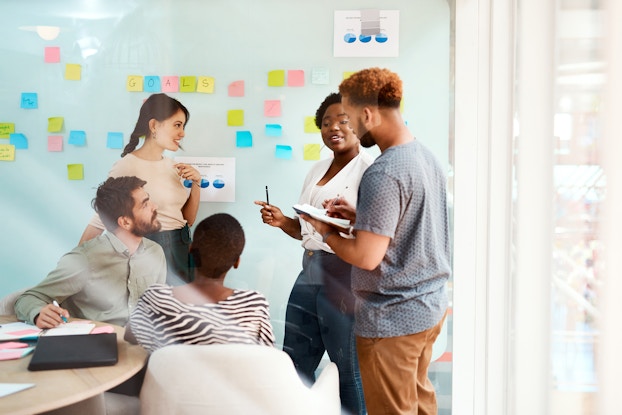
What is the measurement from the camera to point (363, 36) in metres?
1.93

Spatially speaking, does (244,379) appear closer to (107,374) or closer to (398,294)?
(107,374)

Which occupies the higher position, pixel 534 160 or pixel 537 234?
pixel 534 160

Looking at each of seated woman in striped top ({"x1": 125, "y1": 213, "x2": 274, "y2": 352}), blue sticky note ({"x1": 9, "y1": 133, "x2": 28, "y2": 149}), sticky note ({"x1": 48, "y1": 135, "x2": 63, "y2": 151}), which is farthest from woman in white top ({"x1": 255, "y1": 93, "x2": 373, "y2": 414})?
blue sticky note ({"x1": 9, "y1": 133, "x2": 28, "y2": 149})

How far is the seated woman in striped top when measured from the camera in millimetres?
1812

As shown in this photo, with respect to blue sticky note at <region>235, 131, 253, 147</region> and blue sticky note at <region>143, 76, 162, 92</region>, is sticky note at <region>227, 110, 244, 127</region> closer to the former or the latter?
blue sticky note at <region>235, 131, 253, 147</region>

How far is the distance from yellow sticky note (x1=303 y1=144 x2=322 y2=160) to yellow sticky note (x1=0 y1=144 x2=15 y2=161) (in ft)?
2.75

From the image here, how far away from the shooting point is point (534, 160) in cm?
207

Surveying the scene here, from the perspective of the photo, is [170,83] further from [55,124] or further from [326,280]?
[326,280]

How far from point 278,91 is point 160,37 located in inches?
14.7

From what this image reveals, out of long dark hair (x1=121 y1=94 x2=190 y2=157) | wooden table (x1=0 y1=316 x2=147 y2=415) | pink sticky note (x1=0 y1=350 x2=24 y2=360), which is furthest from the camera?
long dark hair (x1=121 y1=94 x2=190 y2=157)

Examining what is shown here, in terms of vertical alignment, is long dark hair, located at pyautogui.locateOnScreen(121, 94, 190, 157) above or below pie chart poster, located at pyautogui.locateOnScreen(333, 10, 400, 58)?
below

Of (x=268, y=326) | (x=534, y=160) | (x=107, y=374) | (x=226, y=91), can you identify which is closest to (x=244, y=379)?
(x=268, y=326)

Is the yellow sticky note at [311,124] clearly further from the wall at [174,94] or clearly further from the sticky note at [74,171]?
the sticky note at [74,171]

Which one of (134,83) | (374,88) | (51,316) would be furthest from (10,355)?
(374,88)
